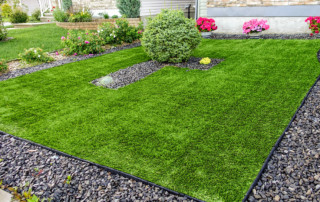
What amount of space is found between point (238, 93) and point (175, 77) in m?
1.60

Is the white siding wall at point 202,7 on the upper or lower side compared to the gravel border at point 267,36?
upper

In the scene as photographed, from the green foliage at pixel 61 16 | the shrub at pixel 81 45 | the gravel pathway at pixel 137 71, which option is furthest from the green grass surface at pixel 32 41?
the gravel pathway at pixel 137 71

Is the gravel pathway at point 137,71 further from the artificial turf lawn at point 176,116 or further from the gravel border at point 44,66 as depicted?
the gravel border at point 44,66

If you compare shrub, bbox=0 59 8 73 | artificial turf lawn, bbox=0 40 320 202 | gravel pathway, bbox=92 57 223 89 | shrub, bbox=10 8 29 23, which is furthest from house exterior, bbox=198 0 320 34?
shrub, bbox=10 8 29 23

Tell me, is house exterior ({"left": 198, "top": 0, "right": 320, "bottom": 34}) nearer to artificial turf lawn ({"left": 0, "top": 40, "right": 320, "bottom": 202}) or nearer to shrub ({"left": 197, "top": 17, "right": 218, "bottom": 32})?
shrub ({"left": 197, "top": 17, "right": 218, "bottom": 32})

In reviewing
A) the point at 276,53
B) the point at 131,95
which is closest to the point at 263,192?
the point at 131,95

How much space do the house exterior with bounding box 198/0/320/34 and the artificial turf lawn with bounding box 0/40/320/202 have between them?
9.40ft

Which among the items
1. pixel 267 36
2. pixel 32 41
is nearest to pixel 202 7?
pixel 267 36

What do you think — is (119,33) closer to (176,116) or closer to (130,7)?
(130,7)

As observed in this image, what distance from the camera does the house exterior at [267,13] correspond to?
865 centimetres

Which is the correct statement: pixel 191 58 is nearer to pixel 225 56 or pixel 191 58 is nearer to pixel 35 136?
pixel 225 56

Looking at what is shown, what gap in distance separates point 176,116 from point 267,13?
7745 mm

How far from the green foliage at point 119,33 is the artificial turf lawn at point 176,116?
10.3 feet

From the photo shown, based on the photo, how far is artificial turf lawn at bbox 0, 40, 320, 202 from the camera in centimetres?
267
